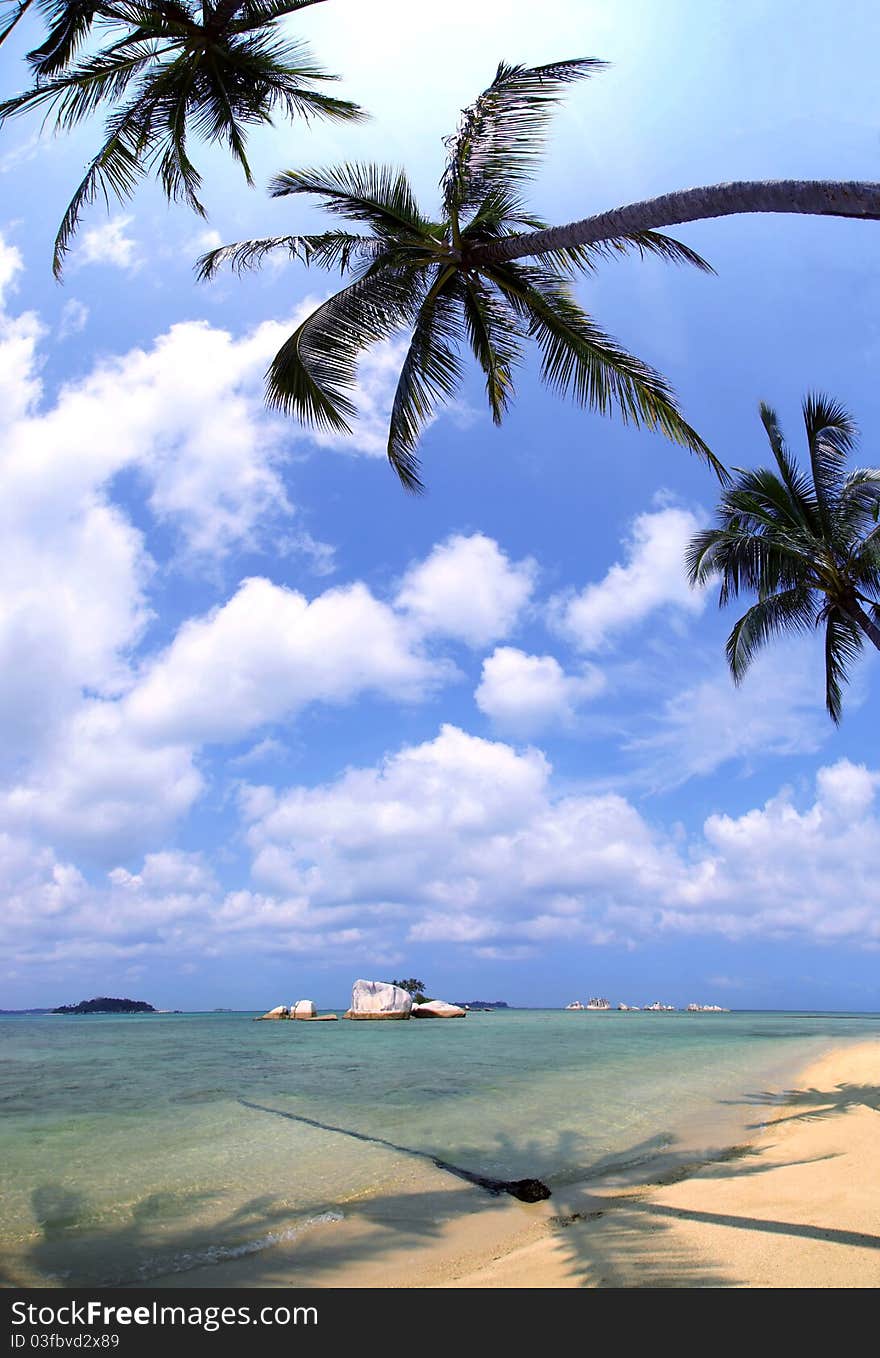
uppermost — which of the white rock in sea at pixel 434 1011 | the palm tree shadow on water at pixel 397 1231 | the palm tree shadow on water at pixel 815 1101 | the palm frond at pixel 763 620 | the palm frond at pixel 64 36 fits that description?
the palm frond at pixel 64 36

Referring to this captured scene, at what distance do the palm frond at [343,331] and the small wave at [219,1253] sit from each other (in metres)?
9.29

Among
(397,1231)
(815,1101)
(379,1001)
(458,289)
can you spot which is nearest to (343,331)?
(458,289)

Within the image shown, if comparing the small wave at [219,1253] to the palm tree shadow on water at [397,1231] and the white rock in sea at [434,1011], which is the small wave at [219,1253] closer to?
the palm tree shadow on water at [397,1231]

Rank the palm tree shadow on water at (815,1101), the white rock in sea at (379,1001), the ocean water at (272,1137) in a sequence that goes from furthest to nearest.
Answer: the white rock in sea at (379,1001), the palm tree shadow on water at (815,1101), the ocean water at (272,1137)

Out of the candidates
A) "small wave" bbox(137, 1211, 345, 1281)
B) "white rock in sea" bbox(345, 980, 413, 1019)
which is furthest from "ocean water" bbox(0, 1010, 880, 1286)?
"white rock in sea" bbox(345, 980, 413, 1019)

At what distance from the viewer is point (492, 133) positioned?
26.0 ft

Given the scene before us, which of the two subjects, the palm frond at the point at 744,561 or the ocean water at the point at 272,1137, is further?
the palm frond at the point at 744,561

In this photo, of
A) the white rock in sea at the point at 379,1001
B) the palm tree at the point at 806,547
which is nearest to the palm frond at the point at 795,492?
the palm tree at the point at 806,547

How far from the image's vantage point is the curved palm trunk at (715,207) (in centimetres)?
467

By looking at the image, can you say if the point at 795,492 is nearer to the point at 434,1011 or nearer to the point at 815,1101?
the point at 815,1101

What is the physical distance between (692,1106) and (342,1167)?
662 centimetres

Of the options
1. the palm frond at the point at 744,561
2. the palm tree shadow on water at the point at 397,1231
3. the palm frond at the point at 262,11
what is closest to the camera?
the palm tree shadow on water at the point at 397,1231

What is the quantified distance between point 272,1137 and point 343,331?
420 inches
